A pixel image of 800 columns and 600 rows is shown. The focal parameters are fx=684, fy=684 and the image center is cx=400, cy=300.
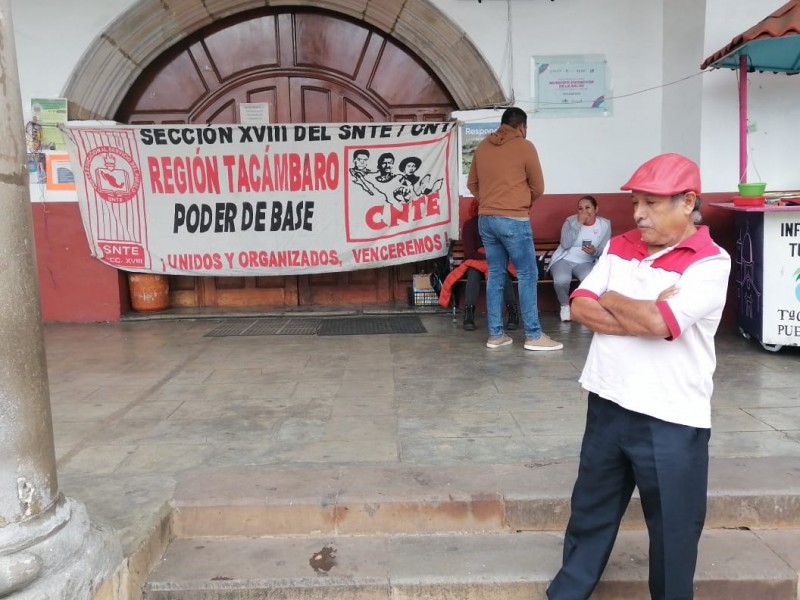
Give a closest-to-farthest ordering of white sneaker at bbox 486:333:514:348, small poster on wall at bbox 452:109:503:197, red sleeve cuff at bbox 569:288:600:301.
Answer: red sleeve cuff at bbox 569:288:600:301, white sneaker at bbox 486:333:514:348, small poster on wall at bbox 452:109:503:197

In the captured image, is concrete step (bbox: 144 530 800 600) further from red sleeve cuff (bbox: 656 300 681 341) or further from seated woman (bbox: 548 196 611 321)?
seated woman (bbox: 548 196 611 321)

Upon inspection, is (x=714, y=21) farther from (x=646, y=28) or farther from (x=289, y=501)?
(x=289, y=501)

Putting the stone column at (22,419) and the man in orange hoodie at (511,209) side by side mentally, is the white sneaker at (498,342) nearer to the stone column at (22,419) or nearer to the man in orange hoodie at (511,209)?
the man in orange hoodie at (511,209)

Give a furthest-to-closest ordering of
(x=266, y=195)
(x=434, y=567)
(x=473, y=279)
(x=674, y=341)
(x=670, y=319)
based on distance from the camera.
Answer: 1. (x=266, y=195)
2. (x=473, y=279)
3. (x=434, y=567)
4. (x=674, y=341)
5. (x=670, y=319)

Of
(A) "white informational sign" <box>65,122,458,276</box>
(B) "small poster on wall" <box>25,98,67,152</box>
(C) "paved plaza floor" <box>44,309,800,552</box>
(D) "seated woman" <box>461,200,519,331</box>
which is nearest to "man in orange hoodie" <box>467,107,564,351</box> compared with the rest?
(C) "paved plaza floor" <box>44,309,800,552</box>

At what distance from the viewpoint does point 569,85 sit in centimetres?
679

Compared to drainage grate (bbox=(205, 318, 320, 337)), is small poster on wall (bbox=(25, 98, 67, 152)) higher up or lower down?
higher up

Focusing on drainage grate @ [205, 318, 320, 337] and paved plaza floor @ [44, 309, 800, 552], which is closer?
paved plaza floor @ [44, 309, 800, 552]

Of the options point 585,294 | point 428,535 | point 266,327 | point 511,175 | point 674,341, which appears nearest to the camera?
point 674,341

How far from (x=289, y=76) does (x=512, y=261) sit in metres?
3.40

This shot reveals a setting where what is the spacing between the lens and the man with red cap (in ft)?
6.39

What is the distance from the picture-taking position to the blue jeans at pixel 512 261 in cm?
534

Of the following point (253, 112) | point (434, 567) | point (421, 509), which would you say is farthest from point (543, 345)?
point (253, 112)

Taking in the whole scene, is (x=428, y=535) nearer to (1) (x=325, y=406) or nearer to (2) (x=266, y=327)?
(1) (x=325, y=406)
